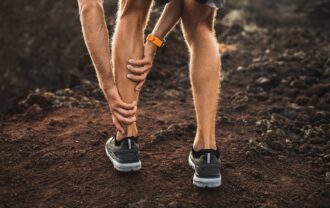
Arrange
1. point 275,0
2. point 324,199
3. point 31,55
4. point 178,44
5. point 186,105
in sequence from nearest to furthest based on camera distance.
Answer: point 324,199, point 186,105, point 178,44, point 31,55, point 275,0

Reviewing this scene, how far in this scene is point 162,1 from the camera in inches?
101

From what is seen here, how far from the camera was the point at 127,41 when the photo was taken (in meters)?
2.69

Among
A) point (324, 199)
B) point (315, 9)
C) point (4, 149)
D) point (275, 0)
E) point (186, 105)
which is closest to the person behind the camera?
point (324, 199)

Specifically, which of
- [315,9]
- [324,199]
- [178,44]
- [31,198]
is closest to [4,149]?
[31,198]

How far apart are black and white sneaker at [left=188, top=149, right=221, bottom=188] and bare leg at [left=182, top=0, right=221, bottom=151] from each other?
0.06 metres

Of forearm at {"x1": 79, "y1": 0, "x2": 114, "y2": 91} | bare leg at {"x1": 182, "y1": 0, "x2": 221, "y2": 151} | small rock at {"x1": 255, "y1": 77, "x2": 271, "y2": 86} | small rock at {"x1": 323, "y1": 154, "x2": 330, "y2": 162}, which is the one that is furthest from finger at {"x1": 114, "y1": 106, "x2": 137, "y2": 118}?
small rock at {"x1": 255, "y1": 77, "x2": 271, "y2": 86}

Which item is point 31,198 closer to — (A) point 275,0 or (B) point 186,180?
(B) point 186,180

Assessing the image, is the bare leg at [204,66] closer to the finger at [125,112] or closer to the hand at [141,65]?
the hand at [141,65]

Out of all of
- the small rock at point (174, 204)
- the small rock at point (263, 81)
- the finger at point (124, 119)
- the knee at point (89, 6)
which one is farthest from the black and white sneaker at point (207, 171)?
the small rock at point (263, 81)

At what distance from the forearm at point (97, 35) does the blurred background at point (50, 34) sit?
279 centimetres

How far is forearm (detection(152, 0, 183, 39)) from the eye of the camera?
2709 millimetres

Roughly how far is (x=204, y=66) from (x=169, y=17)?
0.34m

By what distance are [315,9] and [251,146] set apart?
5548mm

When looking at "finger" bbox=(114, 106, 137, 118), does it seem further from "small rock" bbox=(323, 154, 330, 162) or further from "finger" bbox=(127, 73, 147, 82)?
"small rock" bbox=(323, 154, 330, 162)
